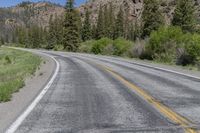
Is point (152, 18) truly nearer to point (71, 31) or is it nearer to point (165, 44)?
point (71, 31)

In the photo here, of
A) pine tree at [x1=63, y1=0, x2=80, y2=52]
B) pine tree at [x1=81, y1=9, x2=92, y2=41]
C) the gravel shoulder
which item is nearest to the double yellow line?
the gravel shoulder

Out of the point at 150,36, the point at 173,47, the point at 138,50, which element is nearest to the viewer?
the point at 173,47

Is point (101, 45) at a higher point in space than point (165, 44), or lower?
lower

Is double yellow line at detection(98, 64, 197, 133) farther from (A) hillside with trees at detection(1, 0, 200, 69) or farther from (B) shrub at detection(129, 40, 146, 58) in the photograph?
(B) shrub at detection(129, 40, 146, 58)

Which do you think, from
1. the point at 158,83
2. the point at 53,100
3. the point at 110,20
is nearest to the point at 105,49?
the point at 158,83

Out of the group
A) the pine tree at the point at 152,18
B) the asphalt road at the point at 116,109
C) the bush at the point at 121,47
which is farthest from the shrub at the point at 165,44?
the pine tree at the point at 152,18

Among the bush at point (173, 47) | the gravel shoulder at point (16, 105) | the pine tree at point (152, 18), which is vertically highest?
the pine tree at point (152, 18)

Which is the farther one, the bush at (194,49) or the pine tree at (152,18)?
the pine tree at (152,18)

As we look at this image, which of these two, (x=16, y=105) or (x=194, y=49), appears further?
(x=194, y=49)

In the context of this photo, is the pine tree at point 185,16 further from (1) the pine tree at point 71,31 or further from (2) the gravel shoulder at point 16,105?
(2) the gravel shoulder at point 16,105

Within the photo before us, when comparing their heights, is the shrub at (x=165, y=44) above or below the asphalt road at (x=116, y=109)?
above

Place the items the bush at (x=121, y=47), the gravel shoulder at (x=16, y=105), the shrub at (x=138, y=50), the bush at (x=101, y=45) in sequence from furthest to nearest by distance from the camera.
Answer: the bush at (x=101, y=45), the bush at (x=121, y=47), the shrub at (x=138, y=50), the gravel shoulder at (x=16, y=105)

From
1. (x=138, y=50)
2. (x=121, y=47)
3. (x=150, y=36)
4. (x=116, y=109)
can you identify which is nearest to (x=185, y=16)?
(x=121, y=47)

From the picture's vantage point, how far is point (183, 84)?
15.2 metres
